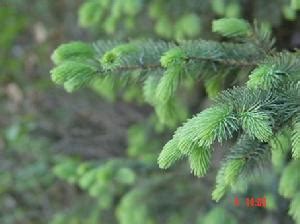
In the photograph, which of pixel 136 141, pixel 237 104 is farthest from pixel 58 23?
pixel 237 104

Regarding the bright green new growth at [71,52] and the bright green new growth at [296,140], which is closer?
the bright green new growth at [296,140]

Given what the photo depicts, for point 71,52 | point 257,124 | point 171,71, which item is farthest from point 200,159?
point 71,52

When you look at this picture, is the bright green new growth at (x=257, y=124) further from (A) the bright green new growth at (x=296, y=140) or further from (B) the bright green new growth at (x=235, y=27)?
(B) the bright green new growth at (x=235, y=27)

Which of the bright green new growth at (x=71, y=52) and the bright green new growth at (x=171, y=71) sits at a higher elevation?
the bright green new growth at (x=71, y=52)
